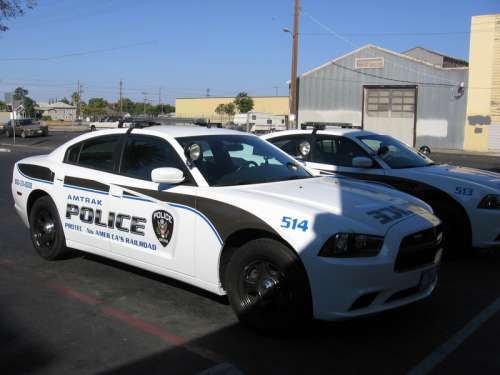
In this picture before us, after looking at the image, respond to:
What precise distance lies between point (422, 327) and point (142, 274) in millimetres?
2910

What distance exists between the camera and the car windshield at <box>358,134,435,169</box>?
7402 millimetres

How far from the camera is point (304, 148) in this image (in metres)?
8.00

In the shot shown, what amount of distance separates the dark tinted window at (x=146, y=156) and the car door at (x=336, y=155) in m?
3.01

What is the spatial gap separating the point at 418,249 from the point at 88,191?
330 cm

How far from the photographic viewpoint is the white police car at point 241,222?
3.90 metres

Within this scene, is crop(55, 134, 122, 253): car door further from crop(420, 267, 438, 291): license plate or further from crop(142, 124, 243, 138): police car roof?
crop(420, 267, 438, 291): license plate

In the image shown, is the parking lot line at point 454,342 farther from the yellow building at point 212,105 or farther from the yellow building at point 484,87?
the yellow building at point 212,105

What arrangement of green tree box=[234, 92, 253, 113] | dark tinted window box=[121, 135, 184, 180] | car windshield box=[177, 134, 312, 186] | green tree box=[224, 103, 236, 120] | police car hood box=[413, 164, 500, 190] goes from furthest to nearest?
green tree box=[224, 103, 236, 120] → green tree box=[234, 92, 253, 113] → police car hood box=[413, 164, 500, 190] → dark tinted window box=[121, 135, 184, 180] → car windshield box=[177, 134, 312, 186]

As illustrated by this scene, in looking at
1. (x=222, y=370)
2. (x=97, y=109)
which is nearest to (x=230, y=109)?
(x=97, y=109)

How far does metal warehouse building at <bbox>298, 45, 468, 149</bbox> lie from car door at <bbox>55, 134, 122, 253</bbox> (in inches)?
1501

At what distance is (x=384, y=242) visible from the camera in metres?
3.95

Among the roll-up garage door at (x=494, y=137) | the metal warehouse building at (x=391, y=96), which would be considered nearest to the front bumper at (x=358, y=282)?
the roll-up garage door at (x=494, y=137)

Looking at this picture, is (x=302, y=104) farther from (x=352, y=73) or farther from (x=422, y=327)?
(x=422, y=327)

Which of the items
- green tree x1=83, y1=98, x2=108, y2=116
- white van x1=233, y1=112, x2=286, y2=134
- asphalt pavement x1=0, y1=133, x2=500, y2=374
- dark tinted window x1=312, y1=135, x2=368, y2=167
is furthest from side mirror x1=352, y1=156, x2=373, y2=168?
green tree x1=83, y1=98, x2=108, y2=116
